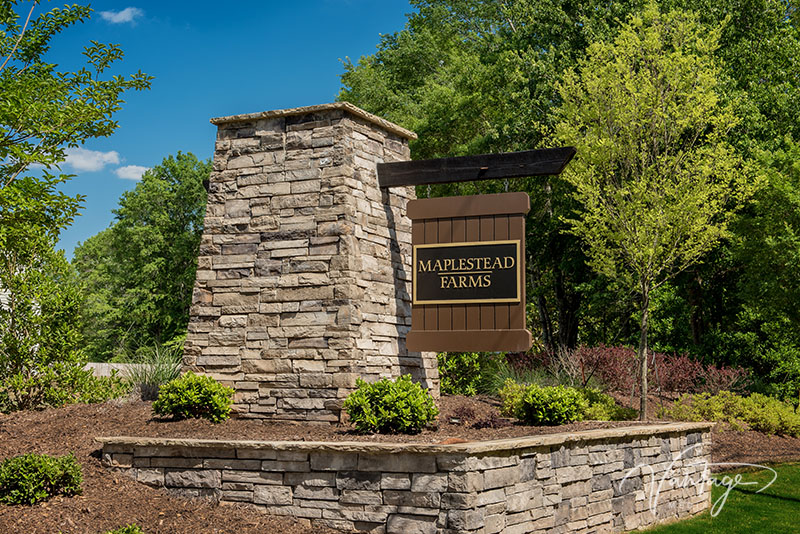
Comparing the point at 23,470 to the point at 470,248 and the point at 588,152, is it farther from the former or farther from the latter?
the point at 588,152

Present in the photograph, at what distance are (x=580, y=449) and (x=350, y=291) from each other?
3.24 meters

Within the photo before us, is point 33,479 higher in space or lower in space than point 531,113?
lower

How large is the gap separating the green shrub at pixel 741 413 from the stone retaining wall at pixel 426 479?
17.9 feet

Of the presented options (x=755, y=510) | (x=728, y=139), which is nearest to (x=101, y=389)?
(x=755, y=510)

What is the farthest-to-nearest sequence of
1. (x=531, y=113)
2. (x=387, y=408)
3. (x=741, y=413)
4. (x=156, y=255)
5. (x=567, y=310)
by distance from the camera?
(x=156, y=255) → (x=567, y=310) → (x=531, y=113) → (x=741, y=413) → (x=387, y=408)

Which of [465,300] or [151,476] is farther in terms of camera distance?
[465,300]

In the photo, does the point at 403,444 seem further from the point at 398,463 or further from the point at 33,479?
the point at 33,479

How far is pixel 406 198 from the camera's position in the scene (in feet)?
33.3

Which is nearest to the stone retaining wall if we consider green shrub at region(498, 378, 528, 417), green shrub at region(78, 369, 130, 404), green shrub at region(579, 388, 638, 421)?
green shrub at region(498, 378, 528, 417)

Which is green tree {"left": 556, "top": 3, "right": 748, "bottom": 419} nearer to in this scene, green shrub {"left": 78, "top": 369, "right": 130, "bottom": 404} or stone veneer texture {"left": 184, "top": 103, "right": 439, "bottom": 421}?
stone veneer texture {"left": 184, "top": 103, "right": 439, "bottom": 421}

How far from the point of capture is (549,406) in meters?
8.73

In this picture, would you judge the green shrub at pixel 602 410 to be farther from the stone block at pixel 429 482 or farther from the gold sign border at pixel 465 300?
the stone block at pixel 429 482

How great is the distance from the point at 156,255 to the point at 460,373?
17934 mm

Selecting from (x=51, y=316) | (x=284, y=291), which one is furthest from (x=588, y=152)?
(x=51, y=316)
